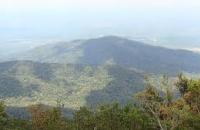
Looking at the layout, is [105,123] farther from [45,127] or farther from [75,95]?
[75,95]

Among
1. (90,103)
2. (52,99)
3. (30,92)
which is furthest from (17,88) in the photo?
(90,103)

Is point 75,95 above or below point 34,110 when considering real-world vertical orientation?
below

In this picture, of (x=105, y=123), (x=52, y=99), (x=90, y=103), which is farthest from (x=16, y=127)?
(x=52, y=99)

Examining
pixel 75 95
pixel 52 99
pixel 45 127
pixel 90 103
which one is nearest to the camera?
pixel 45 127

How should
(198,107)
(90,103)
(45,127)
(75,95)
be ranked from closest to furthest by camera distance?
(45,127), (198,107), (90,103), (75,95)

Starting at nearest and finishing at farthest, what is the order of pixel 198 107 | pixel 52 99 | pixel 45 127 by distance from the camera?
pixel 45 127 → pixel 198 107 → pixel 52 99

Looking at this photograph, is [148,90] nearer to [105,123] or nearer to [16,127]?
[105,123]

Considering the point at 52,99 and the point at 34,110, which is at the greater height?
the point at 34,110

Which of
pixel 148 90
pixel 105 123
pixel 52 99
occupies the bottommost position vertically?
pixel 52 99

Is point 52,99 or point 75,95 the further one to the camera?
point 75,95
